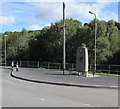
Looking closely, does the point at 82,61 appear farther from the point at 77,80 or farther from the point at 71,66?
the point at 71,66

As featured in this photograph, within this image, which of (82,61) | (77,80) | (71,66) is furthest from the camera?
(71,66)

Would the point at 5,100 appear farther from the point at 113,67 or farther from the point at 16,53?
the point at 16,53

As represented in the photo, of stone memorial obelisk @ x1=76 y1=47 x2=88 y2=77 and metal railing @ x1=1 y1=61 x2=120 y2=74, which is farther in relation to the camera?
metal railing @ x1=1 y1=61 x2=120 y2=74

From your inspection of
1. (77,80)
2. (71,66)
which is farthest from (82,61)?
(71,66)

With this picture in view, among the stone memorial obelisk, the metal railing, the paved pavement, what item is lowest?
the paved pavement

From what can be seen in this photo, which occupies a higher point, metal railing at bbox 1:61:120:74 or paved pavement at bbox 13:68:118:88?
metal railing at bbox 1:61:120:74

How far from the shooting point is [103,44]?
3878 cm

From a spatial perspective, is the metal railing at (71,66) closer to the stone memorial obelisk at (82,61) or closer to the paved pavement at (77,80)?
the stone memorial obelisk at (82,61)

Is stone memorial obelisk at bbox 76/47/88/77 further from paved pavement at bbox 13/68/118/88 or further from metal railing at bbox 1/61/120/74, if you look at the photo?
metal railing at bbox 1/61/120/74

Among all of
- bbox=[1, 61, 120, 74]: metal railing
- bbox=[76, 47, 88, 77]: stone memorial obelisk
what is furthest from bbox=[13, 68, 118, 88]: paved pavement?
bbox=[1, 61, 120, 74]: metal railing

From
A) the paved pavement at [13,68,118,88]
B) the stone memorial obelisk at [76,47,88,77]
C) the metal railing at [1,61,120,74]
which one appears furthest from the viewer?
the metal railing at [1,61,120,74]

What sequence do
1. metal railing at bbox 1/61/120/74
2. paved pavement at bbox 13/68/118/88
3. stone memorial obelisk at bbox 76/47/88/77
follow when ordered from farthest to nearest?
1. metal railing at bbox 1/61/120/74
2. stone memorial obelisk at bbox 76/47/88/77
3. paved pavement at bbox 13/68/118/88

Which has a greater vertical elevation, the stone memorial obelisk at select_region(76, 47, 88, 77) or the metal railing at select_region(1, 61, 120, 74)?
the stone memorial obelisk at select_region(76, 47, 88, 77)

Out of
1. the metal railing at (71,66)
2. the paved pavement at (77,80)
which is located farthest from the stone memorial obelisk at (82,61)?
the metal railing at (71,66)
